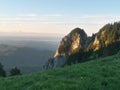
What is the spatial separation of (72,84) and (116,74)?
176 inches

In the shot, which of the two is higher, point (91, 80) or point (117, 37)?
point (117, 37)

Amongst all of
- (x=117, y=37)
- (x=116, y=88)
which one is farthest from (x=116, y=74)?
(x=117, y=37)

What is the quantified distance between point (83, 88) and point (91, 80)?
7.26 feet

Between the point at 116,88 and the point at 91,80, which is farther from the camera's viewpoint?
the point at 91,80

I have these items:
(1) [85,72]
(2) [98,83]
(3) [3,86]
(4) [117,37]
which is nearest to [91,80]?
(2) [98,83]

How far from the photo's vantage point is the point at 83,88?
19.2 metres

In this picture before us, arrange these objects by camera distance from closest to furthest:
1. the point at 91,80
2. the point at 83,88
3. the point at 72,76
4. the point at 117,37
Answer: the point at 83,88
the point at 91,80
the point at 72,76
the point at 117,37

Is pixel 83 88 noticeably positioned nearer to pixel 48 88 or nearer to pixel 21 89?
pixel 48 88

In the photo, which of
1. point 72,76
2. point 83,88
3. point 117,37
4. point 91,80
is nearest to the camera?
point 83,88

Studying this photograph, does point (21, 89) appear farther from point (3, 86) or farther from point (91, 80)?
point (91, 80)

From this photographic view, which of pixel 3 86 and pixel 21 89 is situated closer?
pixel 21 89

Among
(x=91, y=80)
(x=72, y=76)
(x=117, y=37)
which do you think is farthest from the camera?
(x=117, y=37)

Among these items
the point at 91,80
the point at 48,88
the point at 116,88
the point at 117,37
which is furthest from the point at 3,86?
the point at 117,37

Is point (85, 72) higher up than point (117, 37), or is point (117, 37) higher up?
point (117, 37)
